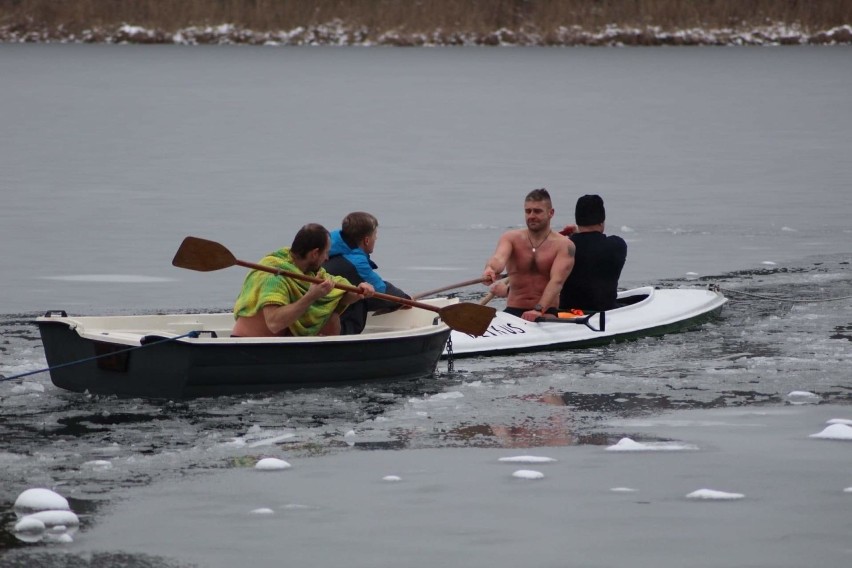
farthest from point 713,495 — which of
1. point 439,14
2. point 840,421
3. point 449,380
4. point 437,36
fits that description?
point 437,36

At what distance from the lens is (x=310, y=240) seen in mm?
9586

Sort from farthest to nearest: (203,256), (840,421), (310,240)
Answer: (203,256), (310,240), (840,421)

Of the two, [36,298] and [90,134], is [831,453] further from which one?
[90,134]

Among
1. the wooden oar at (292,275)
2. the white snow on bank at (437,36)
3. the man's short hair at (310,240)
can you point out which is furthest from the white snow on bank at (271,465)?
the white snow on bank at (437,36)

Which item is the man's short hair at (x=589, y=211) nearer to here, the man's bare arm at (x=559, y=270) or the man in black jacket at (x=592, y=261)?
the man in black jacket at (x=592, y=261)

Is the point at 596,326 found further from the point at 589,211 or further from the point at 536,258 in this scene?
the point at 589,211

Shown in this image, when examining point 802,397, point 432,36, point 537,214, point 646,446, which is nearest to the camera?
point 646,446

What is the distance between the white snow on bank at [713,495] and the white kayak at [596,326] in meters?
3.65

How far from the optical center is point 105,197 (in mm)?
23125

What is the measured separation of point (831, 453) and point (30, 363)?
17.5ft

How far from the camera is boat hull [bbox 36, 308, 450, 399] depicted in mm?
9586

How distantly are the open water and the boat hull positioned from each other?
0.36 feet

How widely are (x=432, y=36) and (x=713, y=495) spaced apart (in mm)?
91045

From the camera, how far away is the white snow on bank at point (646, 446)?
869 centimetres
